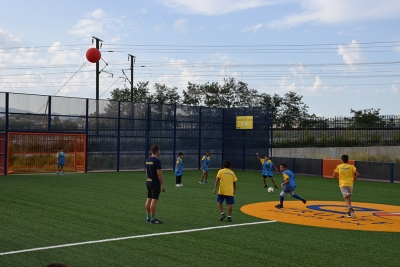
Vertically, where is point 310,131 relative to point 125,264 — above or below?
above

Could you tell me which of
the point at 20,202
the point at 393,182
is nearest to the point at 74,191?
the point at 20,202

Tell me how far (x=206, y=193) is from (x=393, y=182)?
44.9 ft

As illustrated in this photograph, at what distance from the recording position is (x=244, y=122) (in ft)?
123

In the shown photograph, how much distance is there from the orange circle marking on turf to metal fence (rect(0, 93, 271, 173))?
56.9 ft

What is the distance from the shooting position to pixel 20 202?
1655cm

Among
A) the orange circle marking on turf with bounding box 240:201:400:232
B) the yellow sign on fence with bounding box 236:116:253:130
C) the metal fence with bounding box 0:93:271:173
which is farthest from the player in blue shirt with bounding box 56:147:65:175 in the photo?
the orange circle marking on turf with bounding box 240:201:400:232

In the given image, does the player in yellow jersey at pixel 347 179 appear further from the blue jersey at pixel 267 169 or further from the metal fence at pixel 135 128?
the metal fence at pixel 135 128

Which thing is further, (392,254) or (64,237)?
(64,237)

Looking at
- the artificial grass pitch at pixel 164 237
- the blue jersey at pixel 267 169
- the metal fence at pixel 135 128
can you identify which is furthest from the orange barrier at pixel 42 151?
the blue jersey at pixel 267 169

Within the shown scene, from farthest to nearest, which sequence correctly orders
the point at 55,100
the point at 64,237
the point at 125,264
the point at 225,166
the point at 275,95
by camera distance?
the point at 275,95 → the point at 55,100 → the point at 225,166 → the point at 64,237 → the point at 125,264

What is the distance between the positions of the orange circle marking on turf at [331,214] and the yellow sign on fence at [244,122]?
60.4 ft

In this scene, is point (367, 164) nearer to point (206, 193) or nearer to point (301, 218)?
point (206, 193)

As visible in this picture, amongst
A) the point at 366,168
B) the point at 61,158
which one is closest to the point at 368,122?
the point at 366,168

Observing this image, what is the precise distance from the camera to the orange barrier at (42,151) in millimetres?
29391
